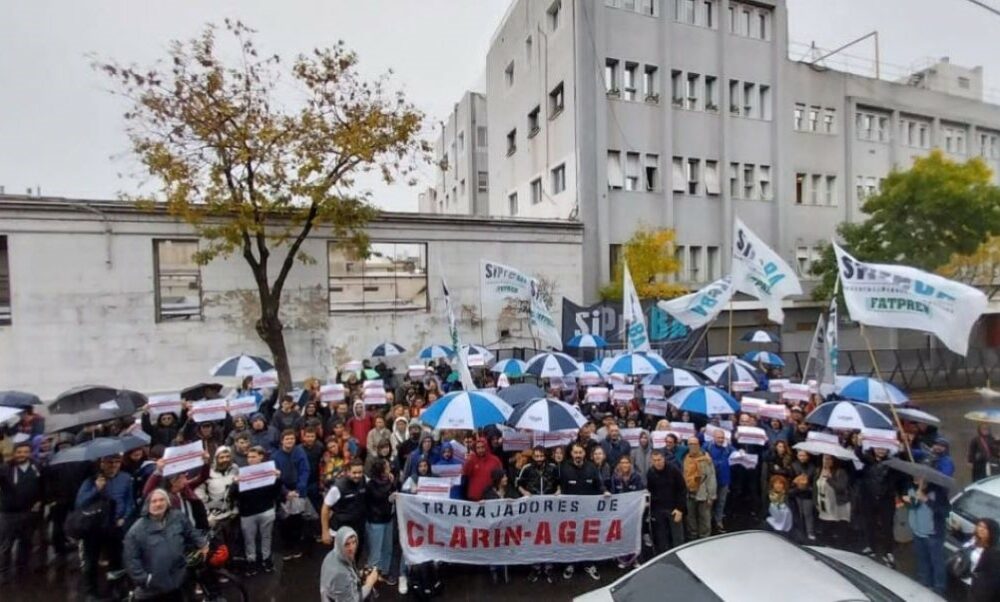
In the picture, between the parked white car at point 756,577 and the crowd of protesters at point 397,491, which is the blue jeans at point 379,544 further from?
the parked white car at point 756,577

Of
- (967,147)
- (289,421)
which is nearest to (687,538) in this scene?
(289,421)

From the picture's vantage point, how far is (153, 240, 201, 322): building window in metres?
16.8

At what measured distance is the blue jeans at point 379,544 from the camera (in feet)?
22.6

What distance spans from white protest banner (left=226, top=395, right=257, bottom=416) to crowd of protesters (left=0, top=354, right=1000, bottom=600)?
1.81 ft

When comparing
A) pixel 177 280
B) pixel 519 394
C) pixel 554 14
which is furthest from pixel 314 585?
pixel 554 14

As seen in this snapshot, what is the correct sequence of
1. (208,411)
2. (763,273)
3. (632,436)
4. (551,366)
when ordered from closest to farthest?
(632,436), (208,411), (763,273), (551,366)

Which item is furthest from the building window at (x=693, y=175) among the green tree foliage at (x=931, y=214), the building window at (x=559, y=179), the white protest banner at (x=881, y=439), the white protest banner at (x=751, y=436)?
the white protest banner at (x=881, y=439)

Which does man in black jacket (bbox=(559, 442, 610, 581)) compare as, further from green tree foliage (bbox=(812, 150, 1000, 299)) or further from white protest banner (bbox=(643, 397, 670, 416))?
green tree foliage (bbox=(812, 150, 1000, 299))

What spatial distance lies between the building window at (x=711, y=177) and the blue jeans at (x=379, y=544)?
23473 millimetres

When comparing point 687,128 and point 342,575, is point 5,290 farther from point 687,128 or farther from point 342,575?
point 687,128

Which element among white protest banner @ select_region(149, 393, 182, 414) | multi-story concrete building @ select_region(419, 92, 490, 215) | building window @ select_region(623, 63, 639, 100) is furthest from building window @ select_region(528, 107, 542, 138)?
white protest banner @ select_region(149, 393, 182, 414)

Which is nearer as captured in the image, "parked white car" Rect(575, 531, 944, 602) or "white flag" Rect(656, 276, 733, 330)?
"parked white car" Rect(575, 531, 944, 602)

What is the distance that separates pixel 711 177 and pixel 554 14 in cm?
1071

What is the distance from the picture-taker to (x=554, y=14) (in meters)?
26.2
